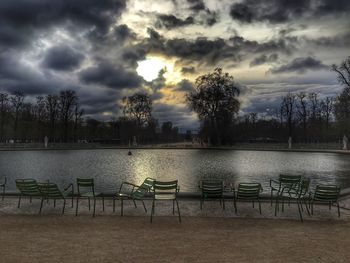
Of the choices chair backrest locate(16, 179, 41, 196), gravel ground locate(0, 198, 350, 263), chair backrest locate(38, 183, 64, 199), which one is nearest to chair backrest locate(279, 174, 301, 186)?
gravel ground locate(0, 198, 350, 263)

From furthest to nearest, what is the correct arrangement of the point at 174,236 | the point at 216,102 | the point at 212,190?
the point at 216,102
the point at 212,190
the point at 174,236

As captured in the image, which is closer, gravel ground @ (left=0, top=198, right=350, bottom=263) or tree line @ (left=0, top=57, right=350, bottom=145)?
gravel ground @ (left=0, top=198, right=350, bottom=263)

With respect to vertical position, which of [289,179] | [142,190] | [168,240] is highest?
[289,179]

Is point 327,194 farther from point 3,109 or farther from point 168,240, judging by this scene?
point 3,109

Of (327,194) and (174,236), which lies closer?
(174,236)

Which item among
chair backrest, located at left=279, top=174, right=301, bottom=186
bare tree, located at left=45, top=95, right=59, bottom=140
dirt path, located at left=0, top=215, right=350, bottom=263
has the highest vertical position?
bare tree, located at left=45, top=95, right=59, bottom=140

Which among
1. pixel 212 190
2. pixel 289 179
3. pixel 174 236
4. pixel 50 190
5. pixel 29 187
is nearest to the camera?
pixel 174 236

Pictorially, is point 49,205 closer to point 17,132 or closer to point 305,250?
point 305,250

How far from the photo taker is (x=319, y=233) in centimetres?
769

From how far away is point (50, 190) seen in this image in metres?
9.65

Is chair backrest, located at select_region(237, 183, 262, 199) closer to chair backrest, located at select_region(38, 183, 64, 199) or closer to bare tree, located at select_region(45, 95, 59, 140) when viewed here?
chair backrest, located at select_region(38, 183, 64, 199)

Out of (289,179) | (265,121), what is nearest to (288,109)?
(265,121)

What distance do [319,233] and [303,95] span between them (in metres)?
73.2

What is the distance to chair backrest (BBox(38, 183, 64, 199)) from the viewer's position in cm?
959
